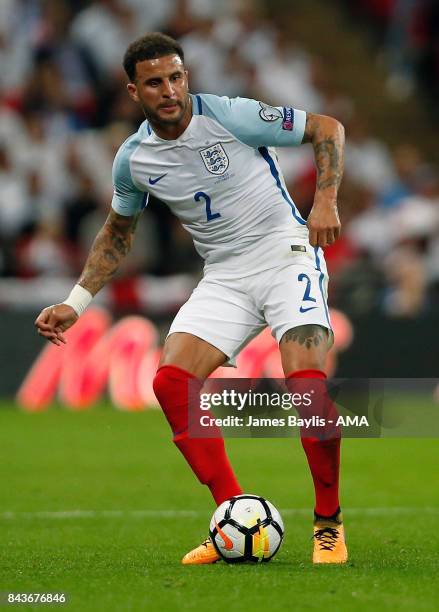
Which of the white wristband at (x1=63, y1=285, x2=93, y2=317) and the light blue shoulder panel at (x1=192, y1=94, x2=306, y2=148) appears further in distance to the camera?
the white wristband at (x1=63, y1=285, x2=93, y2=317)

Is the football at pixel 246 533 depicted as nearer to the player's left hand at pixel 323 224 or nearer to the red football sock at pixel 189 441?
the red football sock at pixel 189 441

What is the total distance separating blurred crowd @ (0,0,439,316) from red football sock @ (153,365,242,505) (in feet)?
30.1

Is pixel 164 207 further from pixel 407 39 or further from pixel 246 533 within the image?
pixel 246 533

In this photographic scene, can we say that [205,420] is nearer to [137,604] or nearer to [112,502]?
[137,604]

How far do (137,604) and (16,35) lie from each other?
14494 mm

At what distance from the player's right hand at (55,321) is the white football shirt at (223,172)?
752mm

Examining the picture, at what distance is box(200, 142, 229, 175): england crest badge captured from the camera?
686 centimetres

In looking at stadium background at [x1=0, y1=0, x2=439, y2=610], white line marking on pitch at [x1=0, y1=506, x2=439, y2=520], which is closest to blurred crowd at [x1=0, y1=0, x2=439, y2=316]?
stadium background at [x1=0, y1=0, x2=439, y2=610]

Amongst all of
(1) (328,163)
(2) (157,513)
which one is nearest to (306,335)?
(1) (328,163)

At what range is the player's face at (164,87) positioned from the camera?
6.69 meters

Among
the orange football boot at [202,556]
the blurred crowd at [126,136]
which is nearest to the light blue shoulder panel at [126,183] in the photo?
the orange football boot at [202,556]

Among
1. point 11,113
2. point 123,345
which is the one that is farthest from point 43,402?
point 11,113

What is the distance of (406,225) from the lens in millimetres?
16828

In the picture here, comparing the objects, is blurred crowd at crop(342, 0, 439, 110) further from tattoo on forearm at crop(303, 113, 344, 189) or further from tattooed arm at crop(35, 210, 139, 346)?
tattoo on forearm at crop(303, 113, 344, 189)
